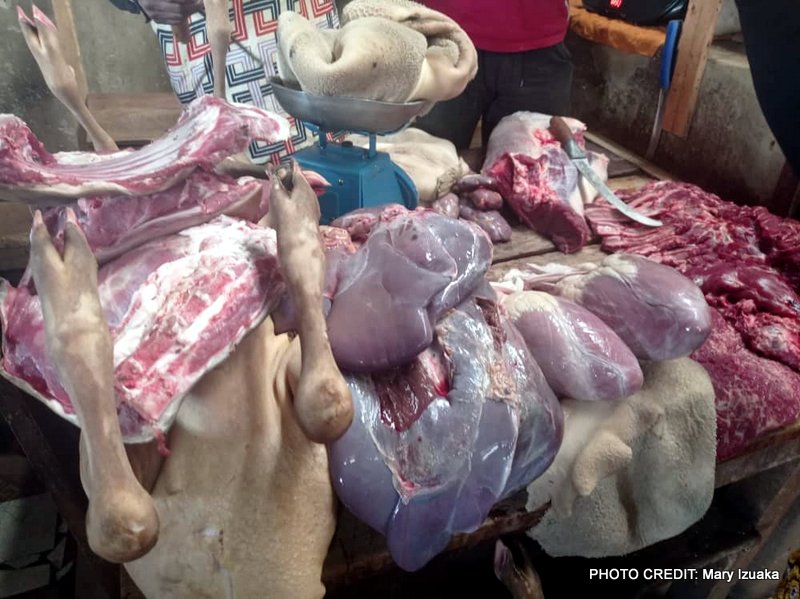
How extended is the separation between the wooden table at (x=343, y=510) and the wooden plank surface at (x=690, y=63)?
1356 mm

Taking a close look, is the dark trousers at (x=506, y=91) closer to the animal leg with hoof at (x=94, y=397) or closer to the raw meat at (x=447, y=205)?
the raw meat at (x=447, y=205)

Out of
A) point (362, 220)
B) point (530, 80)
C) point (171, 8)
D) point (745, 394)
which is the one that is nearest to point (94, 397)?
point (362, 220)

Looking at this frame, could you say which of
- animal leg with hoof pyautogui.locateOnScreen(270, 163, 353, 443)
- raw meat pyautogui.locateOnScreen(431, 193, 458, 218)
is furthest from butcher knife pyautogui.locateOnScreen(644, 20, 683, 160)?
animal leg with hoof pyautogui.locateOnScreen(270, 163, 353, 443)

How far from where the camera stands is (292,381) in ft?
2.95

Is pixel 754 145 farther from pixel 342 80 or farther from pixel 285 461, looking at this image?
pixel 285 461

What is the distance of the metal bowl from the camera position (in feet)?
4.28

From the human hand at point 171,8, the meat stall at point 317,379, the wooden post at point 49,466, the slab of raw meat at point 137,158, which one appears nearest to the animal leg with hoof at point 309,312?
the meat stall at point 317,379

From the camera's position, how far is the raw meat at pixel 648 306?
118 cm

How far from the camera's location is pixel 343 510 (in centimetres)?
107

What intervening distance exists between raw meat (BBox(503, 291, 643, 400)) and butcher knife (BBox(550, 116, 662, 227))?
3.65 ft

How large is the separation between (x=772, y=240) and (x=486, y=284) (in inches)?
56.3

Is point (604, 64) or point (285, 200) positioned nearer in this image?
point (285, 200)

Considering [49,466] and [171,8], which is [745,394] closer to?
[49,466]

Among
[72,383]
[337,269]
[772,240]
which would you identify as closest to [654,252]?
[772,240]
